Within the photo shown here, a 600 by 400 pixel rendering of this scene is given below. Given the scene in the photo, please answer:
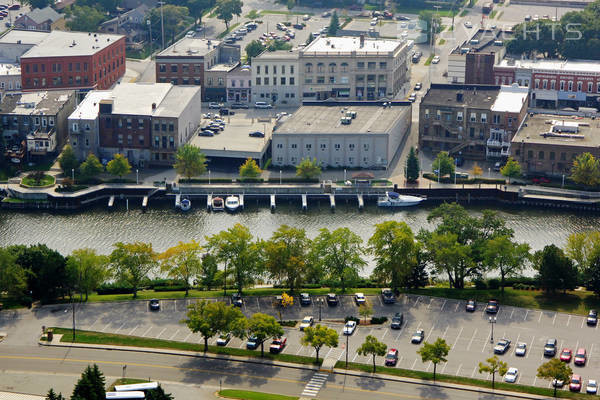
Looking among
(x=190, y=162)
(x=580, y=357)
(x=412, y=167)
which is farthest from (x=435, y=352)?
(x=190, y=162)

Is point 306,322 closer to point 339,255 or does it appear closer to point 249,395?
point 339,255

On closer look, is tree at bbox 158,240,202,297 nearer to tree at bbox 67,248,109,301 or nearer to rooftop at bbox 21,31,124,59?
tree at bbox 67,248,109,301

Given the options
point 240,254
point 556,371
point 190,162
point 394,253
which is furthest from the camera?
point 190,162

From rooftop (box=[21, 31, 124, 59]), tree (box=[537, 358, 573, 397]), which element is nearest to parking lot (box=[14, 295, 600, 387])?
tree (box=[537, 358, 573, 397])

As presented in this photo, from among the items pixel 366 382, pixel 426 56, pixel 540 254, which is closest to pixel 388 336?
pixel 366 382

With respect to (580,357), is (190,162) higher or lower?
higher
